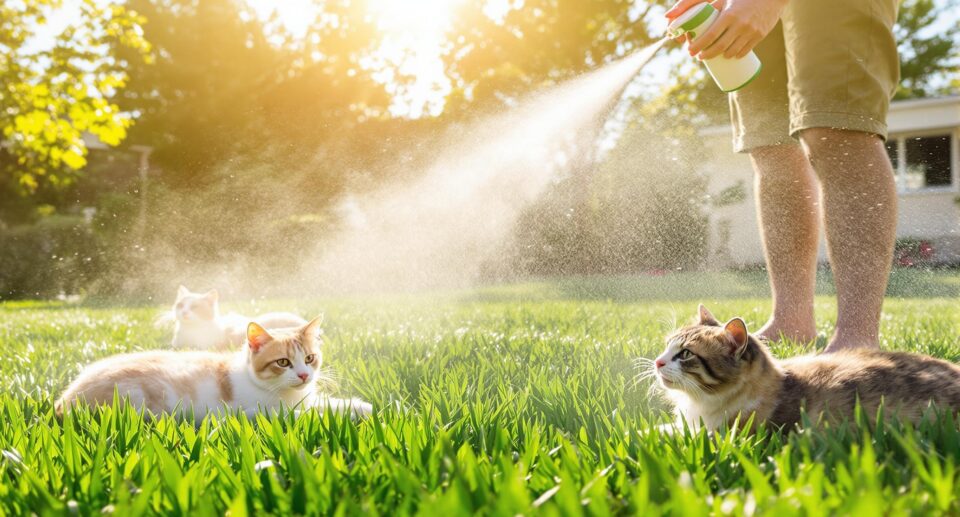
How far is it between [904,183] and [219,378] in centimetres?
1692

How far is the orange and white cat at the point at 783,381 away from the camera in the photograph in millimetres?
1655

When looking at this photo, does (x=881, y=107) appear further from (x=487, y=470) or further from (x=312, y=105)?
(x=312, y=105)

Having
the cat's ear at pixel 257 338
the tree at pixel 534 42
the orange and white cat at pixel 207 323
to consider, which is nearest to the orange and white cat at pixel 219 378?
the cat's ear at pixel 257 338

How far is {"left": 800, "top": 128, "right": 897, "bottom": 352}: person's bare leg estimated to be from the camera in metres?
2.53

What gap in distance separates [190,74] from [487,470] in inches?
909

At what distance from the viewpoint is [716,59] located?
102 inches

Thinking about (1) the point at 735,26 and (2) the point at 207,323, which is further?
(2) the point at 207,323

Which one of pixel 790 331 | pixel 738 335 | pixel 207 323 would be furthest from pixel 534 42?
pixel 738 335

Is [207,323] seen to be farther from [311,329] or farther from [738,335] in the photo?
[738,335]

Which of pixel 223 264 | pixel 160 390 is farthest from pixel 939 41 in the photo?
pixel 160 390

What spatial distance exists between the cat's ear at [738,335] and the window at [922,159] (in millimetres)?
15825

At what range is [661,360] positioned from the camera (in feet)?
6.81

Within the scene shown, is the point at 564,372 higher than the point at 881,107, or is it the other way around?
the point at 881,107

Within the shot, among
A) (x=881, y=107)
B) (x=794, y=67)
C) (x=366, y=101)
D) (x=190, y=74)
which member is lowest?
(x=881, y=107)
